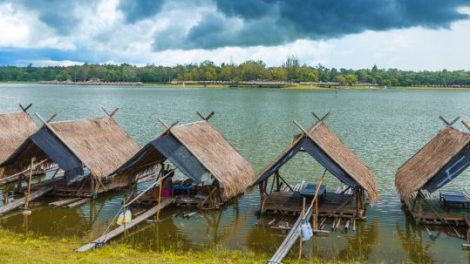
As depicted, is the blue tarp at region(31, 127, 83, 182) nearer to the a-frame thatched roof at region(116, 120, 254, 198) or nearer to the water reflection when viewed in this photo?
the a-frame thatched roof at region(116, 120, 254, 198)

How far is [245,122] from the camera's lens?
61.0m

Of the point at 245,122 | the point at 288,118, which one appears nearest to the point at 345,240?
the point at 245,122

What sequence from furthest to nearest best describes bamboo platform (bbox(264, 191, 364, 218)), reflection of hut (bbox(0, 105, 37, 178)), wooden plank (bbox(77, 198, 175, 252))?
reflection of hut (bbox(0, 105, 37, 178)) → bamboo platform (bbox(264, 191, 364, 218)) → wooden plank (bbox(77, 198, 175, 252))

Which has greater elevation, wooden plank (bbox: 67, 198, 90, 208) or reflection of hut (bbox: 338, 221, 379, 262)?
wooden plank (bbox: 67, 198, 90, 208)

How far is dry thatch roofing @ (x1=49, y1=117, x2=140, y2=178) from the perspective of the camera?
2464 centimetres

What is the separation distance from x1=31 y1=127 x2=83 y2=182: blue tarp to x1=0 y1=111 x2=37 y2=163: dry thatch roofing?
431 cm

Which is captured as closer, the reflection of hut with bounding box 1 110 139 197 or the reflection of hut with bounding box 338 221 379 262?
the reflection of hut with bounding box 338 221 379 262

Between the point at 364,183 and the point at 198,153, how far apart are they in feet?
23.2

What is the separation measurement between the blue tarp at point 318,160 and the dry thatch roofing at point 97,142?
793cm

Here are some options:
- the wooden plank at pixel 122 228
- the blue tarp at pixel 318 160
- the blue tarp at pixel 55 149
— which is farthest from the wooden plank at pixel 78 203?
the blue tarp at pixel 318 160

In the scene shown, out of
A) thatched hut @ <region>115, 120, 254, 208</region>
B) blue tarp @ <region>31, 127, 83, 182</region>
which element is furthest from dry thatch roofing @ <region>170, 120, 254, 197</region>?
blue tarp @ <region>31, 127, 83, 182</region>

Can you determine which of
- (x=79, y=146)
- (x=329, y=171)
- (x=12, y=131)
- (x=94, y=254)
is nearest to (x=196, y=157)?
(x=329, y=171)

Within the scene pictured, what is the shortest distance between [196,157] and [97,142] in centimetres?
654

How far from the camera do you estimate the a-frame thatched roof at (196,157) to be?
75.0ft
